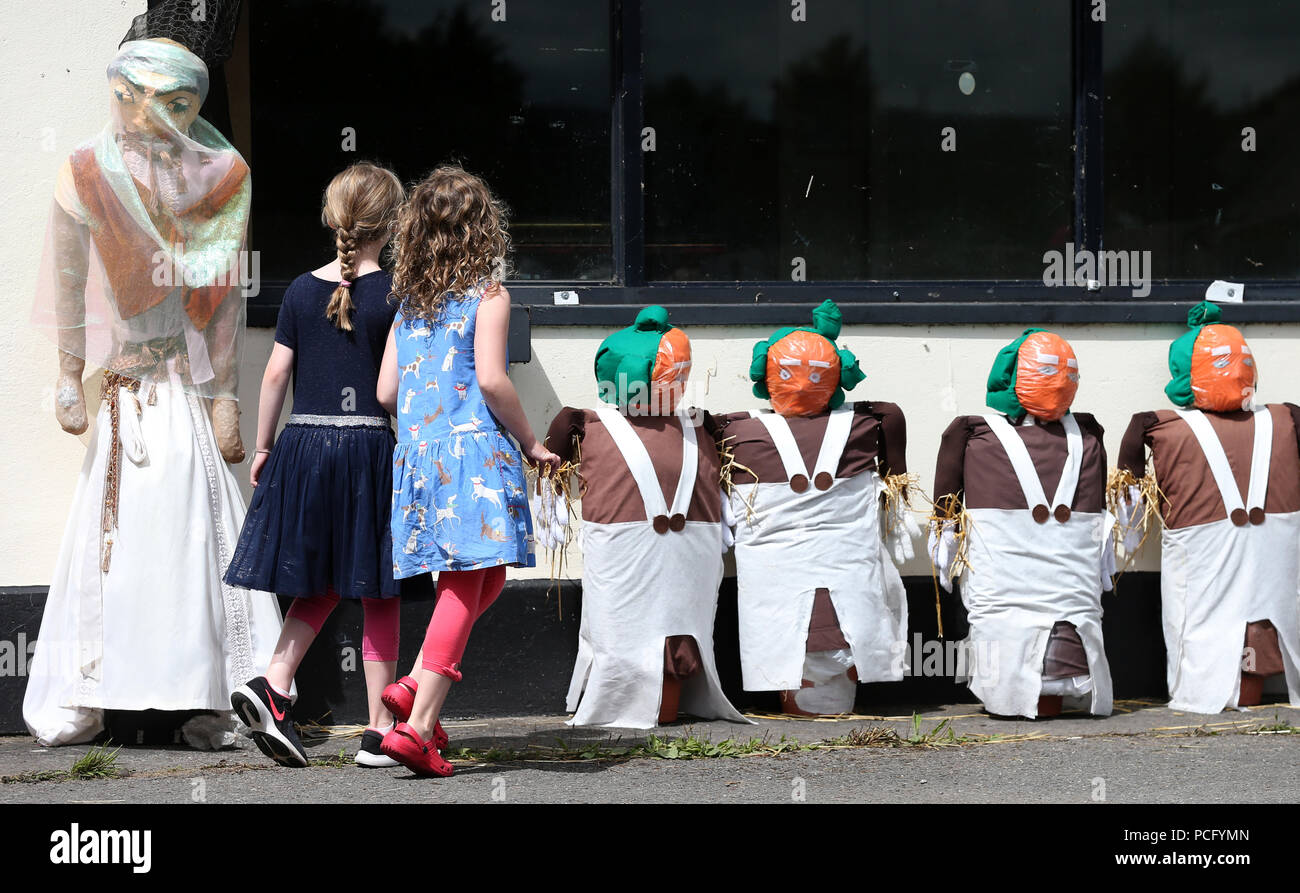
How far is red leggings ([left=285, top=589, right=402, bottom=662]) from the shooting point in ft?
15.2

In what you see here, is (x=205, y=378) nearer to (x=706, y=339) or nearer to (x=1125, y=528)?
(x=706, y=339)

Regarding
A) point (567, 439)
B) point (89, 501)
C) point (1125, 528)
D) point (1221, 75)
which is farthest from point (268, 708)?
point (1221, 75)

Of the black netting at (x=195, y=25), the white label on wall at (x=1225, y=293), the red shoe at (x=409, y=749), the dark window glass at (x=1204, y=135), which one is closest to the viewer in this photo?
the red shoe at (x=409, y=749)

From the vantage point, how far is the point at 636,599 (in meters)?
5.40

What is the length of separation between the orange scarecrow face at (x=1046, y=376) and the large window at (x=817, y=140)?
1.88ft

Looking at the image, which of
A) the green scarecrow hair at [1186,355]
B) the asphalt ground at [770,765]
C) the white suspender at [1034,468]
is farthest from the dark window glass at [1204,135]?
the asphalt ground at [770,765]

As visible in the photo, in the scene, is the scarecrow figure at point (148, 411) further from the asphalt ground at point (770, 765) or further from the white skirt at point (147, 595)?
the asphalt ground at point (770, 765)

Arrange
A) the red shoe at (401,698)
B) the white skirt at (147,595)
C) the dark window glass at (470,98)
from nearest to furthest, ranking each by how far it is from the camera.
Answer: the red shoe at (401,698), the white skirt at (147,595), the dark window glass at (470,98)

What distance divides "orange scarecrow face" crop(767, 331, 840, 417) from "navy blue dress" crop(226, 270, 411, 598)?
1.55 m

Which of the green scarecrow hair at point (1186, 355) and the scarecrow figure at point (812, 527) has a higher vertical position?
the green scarecrow hair at point (1186, 355)

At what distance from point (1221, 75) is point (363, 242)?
3.97 metres

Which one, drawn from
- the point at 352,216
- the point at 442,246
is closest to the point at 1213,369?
the point at 442,246

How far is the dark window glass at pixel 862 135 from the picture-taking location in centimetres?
639

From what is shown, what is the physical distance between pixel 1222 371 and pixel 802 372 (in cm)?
161
